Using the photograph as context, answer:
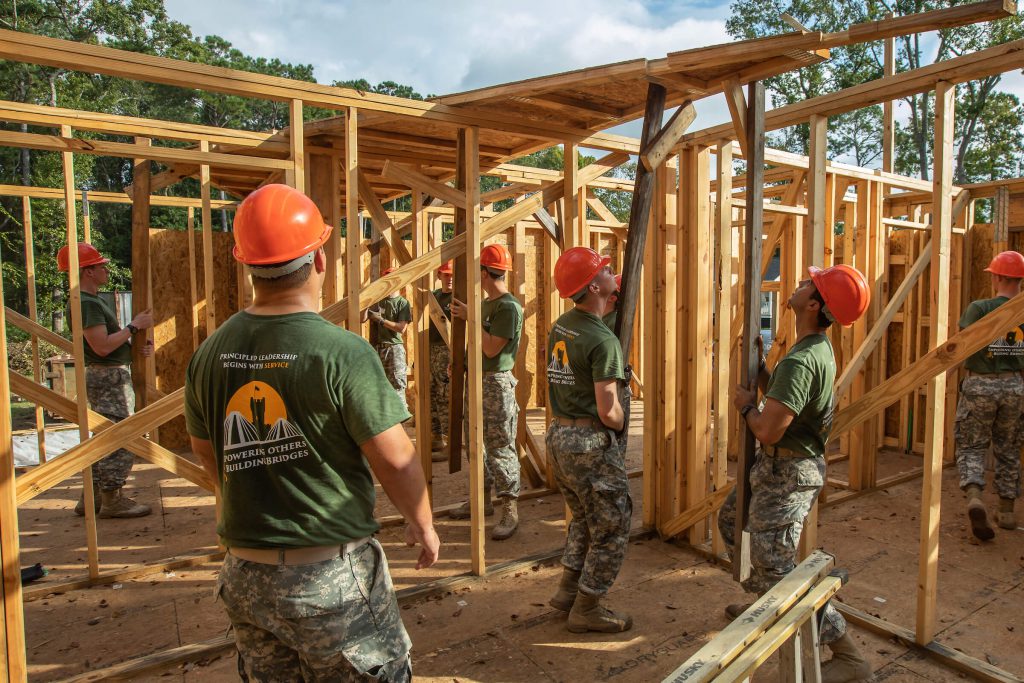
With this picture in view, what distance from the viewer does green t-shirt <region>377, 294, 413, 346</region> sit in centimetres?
757

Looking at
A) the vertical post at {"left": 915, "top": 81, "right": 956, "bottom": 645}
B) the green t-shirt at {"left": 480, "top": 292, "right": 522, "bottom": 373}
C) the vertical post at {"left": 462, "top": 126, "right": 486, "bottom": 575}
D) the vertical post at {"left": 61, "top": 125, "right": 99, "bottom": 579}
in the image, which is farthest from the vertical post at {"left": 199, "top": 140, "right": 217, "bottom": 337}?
the vertical post at {"left": 915, "top": 81, "right": 956, "bottom": 645}

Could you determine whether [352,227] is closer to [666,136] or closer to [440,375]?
[666,136]

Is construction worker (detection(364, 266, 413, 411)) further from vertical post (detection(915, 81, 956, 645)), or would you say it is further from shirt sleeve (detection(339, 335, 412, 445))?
shirt sleeve (detection(339, 335, 412, 445))

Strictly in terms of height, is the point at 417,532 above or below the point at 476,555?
above

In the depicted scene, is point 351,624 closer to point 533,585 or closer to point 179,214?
point 533,585

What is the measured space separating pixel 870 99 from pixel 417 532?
11.1 feet

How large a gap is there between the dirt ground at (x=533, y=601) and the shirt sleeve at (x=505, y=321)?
159 centimetres

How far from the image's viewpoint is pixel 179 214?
3189cm

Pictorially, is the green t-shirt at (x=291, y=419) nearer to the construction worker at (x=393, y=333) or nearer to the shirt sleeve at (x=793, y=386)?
the shirt sleeve at (x=793, y=386)

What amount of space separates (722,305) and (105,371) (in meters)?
5.02

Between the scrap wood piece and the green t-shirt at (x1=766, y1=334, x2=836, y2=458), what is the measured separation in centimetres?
40

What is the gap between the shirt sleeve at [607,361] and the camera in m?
3.33

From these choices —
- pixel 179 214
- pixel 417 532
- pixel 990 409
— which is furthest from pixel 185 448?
pixel 179 214

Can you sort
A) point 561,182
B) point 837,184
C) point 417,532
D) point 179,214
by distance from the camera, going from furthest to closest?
point 179,214, point 837,184, point 561,182, point 417,532
